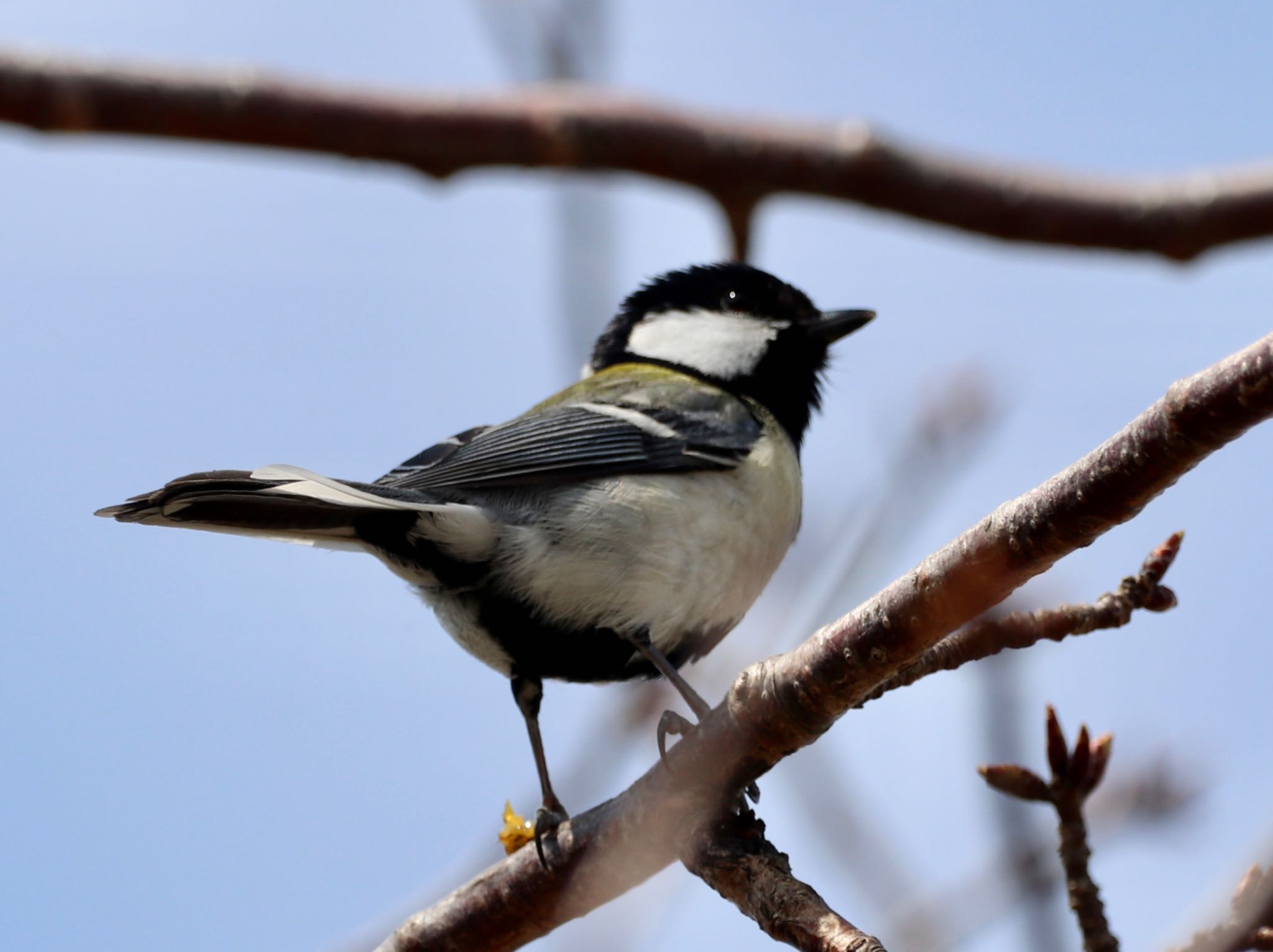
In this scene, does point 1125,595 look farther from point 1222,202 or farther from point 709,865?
point 709,865

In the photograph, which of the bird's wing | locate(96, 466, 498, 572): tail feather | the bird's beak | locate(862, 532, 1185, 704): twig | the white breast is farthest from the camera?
the bird's beak

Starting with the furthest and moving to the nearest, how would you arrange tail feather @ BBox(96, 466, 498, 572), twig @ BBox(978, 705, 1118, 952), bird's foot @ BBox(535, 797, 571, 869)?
tail feather @ BBox(96, 466, 498, 572) < bird's foot @ BBox(535, 797, 571, 869) < twig @ BBox(978, 705, 1118, 952)

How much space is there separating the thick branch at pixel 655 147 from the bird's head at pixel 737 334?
1768 mm

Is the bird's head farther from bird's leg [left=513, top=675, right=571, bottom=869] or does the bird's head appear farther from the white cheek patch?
bird's leg [left=513, top=675, right=571, bottom=869]

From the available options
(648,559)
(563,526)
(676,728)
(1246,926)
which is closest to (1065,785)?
(1246,926)

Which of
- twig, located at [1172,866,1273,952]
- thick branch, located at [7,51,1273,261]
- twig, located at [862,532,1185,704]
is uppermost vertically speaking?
thick branch, located at [7,51,1273,261]

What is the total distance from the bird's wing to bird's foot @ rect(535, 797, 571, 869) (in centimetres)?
85

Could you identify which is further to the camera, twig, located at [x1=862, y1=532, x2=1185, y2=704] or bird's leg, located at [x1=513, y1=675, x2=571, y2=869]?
bird's leg, located at [x1=513, y1=675, x2=571, y2=869]

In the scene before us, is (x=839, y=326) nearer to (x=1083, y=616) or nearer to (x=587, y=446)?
(x=587, y=446)

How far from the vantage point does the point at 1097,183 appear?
2408mm

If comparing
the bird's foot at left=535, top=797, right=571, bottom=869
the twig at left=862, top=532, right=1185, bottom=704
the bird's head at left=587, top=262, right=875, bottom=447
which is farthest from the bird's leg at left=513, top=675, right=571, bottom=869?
the bird's head at left=587, top=262, right=875, bottom=447

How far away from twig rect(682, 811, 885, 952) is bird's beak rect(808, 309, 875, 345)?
2.23 meters

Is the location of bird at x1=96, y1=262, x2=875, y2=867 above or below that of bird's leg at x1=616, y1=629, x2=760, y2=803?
above

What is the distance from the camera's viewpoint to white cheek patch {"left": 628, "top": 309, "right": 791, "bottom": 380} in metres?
4.38
